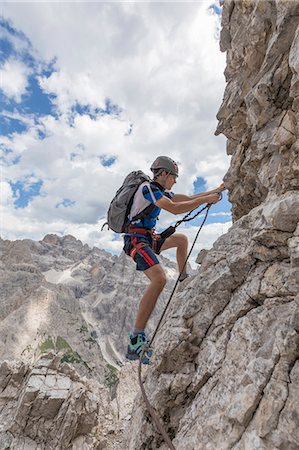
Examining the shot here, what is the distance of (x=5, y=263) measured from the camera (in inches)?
5778

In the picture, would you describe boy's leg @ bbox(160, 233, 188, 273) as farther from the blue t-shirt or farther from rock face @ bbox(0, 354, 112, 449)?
rock face @ bbox(0, 354, 112, 449)

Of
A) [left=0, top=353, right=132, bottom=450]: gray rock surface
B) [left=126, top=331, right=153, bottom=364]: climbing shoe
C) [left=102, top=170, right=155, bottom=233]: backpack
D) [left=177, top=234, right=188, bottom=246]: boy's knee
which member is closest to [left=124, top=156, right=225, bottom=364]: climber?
[left=126, top=331, right=153, bottom=364]: climbing shoe

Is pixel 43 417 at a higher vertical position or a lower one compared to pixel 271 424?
lower

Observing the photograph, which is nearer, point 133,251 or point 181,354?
point 181,354

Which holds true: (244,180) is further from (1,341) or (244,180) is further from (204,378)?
(1,341)

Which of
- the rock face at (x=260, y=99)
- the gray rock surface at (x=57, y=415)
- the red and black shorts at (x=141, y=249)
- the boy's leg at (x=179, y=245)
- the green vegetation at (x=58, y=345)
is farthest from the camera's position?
the green vegetation at (x=58, y=345)

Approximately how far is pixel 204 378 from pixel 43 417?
46.2 ft

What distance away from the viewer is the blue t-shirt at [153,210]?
8.12 meters

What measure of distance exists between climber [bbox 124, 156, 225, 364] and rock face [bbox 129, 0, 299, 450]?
756mm

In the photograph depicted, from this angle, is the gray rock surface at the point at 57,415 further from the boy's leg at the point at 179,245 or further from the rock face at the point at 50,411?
the boy's leg at the point at 179,245

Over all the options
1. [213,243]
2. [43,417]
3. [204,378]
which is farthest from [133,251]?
[43,417]

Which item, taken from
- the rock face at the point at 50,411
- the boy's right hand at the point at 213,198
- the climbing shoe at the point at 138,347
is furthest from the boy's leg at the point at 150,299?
the rock face at the point at 50,411

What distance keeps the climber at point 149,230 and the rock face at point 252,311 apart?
76 cm

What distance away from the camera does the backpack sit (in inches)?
343
